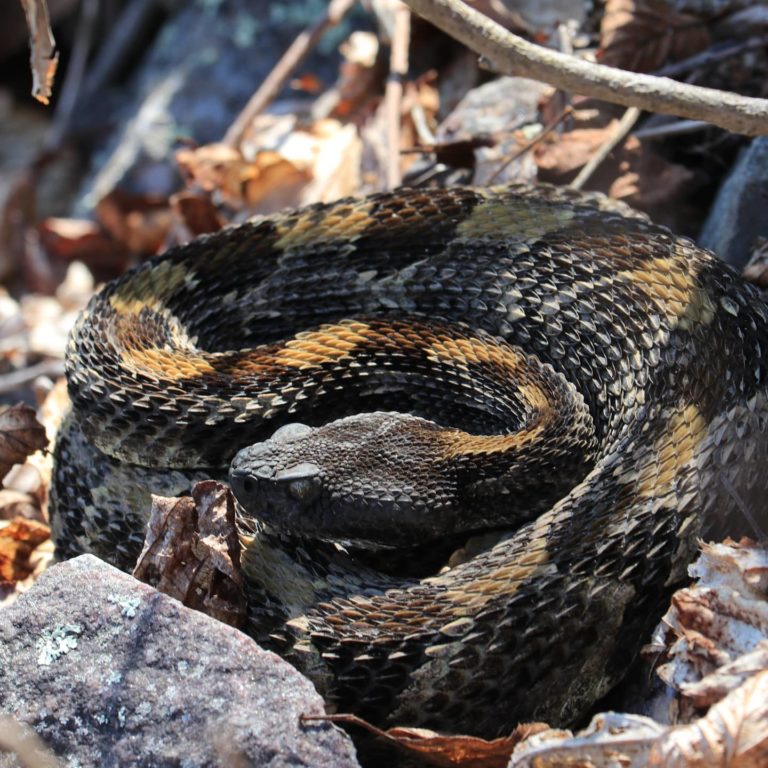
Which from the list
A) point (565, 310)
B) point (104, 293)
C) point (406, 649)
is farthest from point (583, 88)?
Answer: point (104, 293)

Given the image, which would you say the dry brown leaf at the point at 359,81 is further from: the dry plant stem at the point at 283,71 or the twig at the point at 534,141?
the twig at the point at 534,141

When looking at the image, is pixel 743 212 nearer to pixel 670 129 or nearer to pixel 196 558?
pixel 670 129

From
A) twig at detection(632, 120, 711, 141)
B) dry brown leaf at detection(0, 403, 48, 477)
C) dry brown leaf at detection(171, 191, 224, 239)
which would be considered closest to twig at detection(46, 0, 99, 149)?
dry brown leaf at detection(171, 191, 224, 239)

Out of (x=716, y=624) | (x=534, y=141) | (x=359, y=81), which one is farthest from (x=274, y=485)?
(x=359, y=81)

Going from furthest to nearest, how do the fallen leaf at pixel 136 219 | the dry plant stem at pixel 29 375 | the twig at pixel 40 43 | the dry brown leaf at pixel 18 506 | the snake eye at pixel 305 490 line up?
the fallen leaf at pixel 136 219 < the dry plant stem at pixel 29 375 < the dry brown leaf at pixel 18 506 < the twig at pixel 40 43 < the snake eye at pixel 305 490

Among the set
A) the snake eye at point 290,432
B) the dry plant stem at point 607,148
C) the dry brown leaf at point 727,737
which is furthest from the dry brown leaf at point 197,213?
the dry brown leaf at point 727,737

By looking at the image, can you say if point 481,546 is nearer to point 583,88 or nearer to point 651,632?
point 651,632
